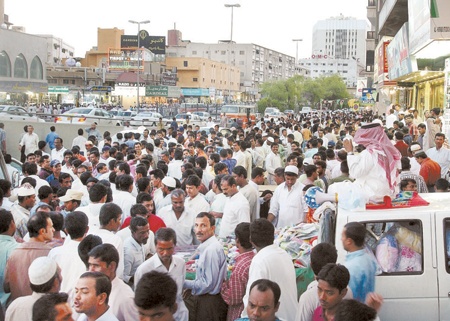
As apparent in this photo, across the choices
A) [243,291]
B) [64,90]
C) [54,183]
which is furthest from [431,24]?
[64,90]

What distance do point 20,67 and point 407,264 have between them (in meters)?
53.5

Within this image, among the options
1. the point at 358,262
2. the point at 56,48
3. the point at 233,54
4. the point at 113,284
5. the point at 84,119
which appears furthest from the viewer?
the point at 56,48

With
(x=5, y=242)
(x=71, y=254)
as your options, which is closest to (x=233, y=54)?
(x=5, y=242)

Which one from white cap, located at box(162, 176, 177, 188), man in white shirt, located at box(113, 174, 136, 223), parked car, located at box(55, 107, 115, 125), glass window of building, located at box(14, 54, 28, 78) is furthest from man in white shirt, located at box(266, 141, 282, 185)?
glass window of building, located at box(14, 54, 28, 78)

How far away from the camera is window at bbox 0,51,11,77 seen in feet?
177

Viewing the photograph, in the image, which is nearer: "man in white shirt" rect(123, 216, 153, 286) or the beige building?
"man in white shirt" rect(123, 216, 153, 286)

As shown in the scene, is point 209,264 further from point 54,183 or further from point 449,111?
point 449,111

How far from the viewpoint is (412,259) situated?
643 cm

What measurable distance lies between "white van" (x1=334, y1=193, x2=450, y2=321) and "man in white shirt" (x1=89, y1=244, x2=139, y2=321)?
1987 millimetres

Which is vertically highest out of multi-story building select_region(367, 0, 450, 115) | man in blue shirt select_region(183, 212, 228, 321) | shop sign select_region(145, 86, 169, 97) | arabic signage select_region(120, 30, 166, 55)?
arabic signage select_region(120, 30, 166, 55)

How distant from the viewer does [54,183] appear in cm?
1239

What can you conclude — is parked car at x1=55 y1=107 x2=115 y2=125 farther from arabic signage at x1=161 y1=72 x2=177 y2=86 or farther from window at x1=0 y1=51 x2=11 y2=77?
arabic signage at x1=161 y1=72 x2=177 y2=86

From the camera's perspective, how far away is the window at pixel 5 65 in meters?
54.0

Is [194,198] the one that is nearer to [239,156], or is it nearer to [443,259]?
[443,259]
